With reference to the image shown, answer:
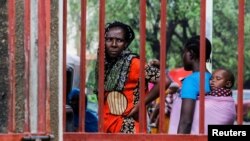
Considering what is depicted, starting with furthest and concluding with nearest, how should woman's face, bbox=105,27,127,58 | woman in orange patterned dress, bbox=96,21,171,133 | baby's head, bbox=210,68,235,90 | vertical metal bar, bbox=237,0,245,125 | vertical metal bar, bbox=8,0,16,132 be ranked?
baby's head, bbox=210,68,235,90
woman's face, bbox=105,27,127,58
woman in orange patterned dress, bbox=96,21,171,133
vertical metal bar, bbox=237,0,245,125
vertical metal bar, bbox=8,0,16,132

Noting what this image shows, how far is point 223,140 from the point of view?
161 inches

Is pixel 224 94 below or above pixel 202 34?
below

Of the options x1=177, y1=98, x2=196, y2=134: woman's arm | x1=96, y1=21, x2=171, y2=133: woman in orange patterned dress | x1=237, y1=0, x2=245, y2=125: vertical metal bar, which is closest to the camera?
x1=237, y1=0, x2=245, y2=125: vertical metal bar

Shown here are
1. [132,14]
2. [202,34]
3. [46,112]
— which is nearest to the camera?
[46,112]

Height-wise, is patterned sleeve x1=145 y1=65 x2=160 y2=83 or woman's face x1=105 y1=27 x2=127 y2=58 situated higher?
woman's face x1=105 y1=27 x2=127 y2=58

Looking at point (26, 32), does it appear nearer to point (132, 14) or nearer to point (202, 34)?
point (202, 34)

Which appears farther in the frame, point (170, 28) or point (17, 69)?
point (170, 28)

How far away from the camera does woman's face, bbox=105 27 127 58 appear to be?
16.7ft

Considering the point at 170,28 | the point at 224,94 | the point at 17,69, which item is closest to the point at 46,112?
the point at 17,69

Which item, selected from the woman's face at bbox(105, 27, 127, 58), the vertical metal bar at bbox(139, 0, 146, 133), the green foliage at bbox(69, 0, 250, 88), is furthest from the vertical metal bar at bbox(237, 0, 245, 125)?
the green foliage at bbox(69, 0, 250, 88)

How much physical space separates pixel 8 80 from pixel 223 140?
116 centimetres

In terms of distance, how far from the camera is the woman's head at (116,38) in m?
5.10

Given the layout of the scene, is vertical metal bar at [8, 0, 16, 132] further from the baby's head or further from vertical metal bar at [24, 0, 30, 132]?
the baby's head

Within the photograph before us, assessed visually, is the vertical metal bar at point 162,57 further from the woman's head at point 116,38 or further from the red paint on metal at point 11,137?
the woman's head at point 116,38
